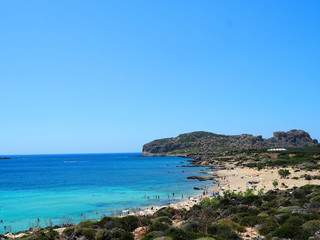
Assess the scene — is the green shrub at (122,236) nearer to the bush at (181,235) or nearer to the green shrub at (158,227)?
the green shrub at (158,227)

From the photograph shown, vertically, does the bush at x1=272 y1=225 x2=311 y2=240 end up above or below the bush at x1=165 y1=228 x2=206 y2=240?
above

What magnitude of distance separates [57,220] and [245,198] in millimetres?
19901

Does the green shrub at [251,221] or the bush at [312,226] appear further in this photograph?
the green shrub at [251,221]

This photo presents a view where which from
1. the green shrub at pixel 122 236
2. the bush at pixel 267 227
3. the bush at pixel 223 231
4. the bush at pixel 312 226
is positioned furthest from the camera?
the green shrub at pixel 122 236

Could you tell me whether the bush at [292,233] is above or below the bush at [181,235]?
above

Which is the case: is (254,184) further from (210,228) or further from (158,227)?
(158,227)

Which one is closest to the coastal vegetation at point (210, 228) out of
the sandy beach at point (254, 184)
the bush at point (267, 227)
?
the bush at point (267, 227)

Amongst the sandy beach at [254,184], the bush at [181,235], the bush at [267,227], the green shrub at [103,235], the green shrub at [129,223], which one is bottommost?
the sandy beach at [254,184]

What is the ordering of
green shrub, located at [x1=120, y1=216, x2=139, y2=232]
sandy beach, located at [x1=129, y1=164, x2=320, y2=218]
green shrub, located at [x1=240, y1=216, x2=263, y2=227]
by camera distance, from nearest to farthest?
green shrub, located at [x1=240, y1=216, x2=263, y2=227], green shrub, located at [x1=120, y1=216, x2=139, y2=232], sandy beach, located at [x1=129, y1=164, x2=320, y2=218]

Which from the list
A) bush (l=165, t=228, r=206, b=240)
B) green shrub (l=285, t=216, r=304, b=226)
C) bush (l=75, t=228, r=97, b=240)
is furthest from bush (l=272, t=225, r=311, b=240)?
bush (l=75, t=228, r=97, b=240)

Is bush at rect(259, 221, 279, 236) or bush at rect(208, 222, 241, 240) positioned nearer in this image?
bush at rect(208, 222, 241, 240)

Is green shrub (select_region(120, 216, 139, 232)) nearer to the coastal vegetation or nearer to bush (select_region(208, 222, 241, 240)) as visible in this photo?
the coastal vegetation

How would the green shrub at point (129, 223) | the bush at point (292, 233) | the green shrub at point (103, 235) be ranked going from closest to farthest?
the bush at point (292, 233) → the green shrub at point (103, 235) → the green shrub at point (129, 223)

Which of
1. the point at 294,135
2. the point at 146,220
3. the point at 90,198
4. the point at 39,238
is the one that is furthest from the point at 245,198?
the point at 294,135
